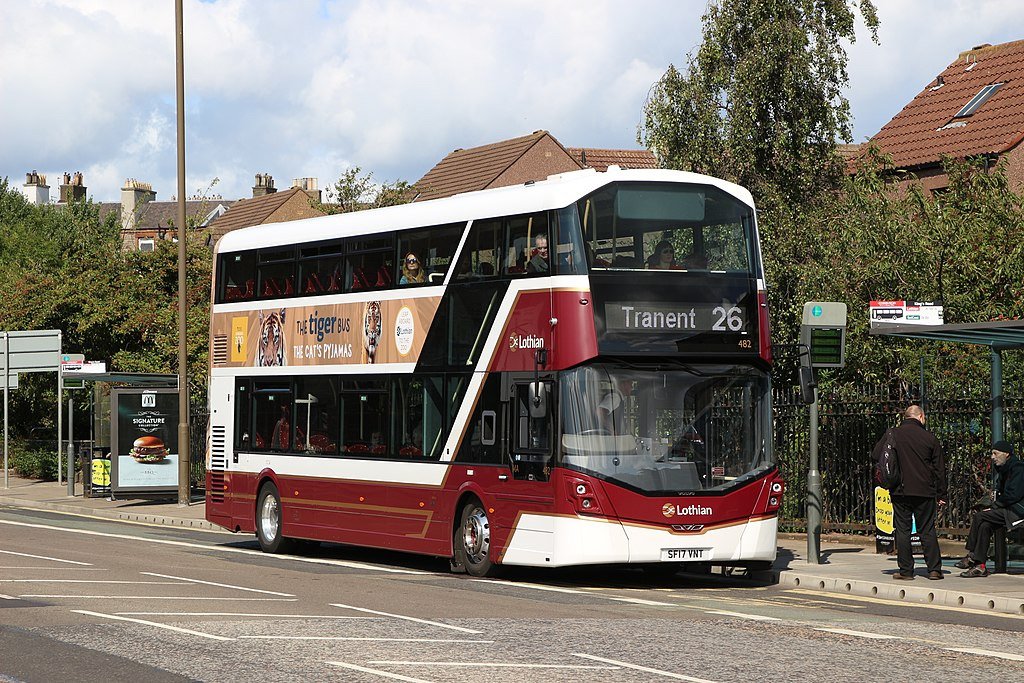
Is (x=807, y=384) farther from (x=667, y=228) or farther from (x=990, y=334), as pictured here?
(x=667, y=228)

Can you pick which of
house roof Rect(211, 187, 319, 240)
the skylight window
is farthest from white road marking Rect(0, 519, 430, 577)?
house roof Rect(211, 187, 319, 240)

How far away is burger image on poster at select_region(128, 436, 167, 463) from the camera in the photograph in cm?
3372

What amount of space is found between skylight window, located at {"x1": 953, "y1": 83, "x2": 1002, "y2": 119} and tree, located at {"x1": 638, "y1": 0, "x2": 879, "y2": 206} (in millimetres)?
16742

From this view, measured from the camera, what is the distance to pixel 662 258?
55.9 ft

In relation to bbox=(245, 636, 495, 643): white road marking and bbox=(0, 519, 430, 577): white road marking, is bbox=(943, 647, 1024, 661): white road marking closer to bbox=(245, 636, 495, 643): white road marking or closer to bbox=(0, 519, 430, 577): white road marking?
bbox=(245, 636, 495, 643): white road marking

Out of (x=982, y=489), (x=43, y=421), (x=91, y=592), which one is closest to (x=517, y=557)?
(x=91, y=592)

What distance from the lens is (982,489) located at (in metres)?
20.4

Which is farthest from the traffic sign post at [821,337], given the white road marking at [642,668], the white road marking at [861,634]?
the white road marking at [642,668]

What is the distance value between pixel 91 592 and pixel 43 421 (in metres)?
35.5

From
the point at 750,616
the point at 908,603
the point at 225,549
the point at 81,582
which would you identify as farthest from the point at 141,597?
the point at 225,549

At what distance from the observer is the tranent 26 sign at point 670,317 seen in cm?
1681

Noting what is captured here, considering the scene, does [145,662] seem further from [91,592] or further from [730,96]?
[730,96]

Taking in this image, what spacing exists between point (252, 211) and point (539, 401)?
220 feet

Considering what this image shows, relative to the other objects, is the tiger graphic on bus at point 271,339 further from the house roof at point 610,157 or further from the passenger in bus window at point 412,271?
the house roof at point 610,157
